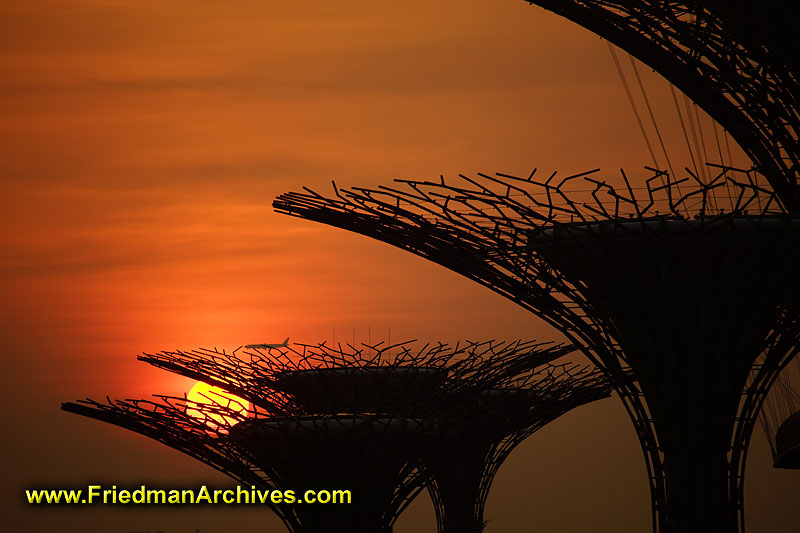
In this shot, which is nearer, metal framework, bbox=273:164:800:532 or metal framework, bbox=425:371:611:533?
metal framework, bbox=273:164:800:532

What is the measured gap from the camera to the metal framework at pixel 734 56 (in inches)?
720

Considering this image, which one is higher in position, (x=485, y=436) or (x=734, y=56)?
(x=734, y=56)

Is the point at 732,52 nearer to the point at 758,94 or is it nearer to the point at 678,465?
the point at 758,94

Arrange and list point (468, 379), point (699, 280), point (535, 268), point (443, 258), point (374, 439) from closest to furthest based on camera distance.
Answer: point (699, 280) < point (535, 268) < point (443, 258) < point (374, 439) < point (468, 379)

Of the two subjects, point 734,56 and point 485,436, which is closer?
point 734,56

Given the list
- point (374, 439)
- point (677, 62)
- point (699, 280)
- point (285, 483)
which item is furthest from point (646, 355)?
point (285, 483)

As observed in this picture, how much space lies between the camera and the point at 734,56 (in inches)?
828

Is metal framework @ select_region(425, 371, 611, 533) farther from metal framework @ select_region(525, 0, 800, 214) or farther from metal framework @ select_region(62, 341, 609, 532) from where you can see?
metal framework @ select_region(525, 0, 800, 214)

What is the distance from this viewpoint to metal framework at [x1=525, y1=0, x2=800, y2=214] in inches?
720

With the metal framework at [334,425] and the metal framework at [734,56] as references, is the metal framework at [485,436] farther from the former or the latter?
the metal framework at [734,56]

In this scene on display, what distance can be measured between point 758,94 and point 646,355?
5049mm

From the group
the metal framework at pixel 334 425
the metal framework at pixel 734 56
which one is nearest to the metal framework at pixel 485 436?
the metal framework at pixel 334 425

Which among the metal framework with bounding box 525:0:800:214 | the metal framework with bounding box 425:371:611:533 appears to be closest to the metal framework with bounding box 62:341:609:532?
the metal framework with bounding box 425:371:611:533

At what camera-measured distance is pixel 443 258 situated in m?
23.1
